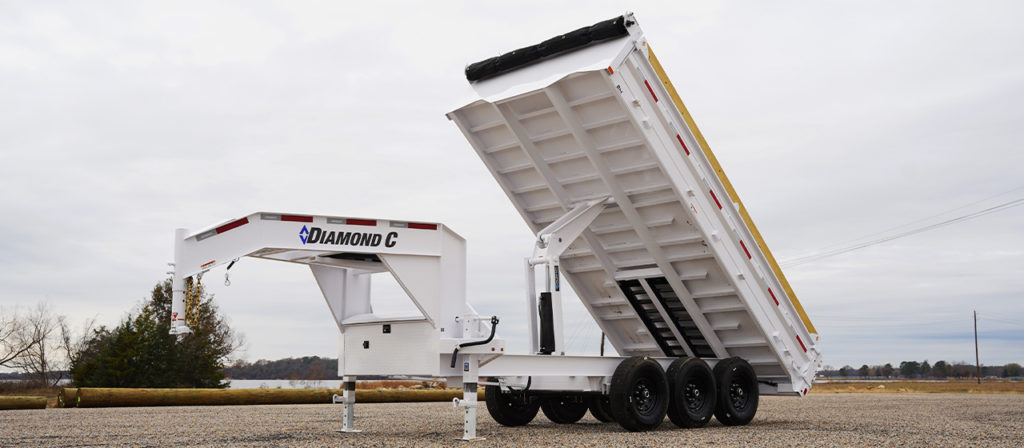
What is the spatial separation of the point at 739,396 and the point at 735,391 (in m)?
0.10

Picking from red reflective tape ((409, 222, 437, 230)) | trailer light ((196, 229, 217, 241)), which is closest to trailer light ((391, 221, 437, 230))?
red reflective tape ((409, 222, 437, 230))

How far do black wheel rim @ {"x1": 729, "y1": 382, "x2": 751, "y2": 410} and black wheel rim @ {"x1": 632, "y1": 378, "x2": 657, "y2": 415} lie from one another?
1662 millimetres

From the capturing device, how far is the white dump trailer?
853 centimetres

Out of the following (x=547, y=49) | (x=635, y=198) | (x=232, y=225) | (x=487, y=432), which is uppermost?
(x=547, y=49)

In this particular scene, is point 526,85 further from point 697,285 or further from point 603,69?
point 697,285

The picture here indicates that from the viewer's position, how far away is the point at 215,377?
30.7 meters

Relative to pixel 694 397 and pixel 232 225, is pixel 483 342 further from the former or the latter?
pixel 694 397

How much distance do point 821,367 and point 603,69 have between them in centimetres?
604

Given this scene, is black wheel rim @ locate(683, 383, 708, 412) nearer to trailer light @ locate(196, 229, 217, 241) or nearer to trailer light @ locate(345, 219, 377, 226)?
trailer light @ locate(345, 219, 377, 226)

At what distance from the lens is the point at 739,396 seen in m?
11.0

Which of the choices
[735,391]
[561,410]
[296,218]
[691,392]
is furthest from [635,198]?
[296,218]

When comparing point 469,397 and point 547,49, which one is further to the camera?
point 547,49

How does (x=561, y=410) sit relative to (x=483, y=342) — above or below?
below

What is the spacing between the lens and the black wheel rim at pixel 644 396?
31.8 ft
